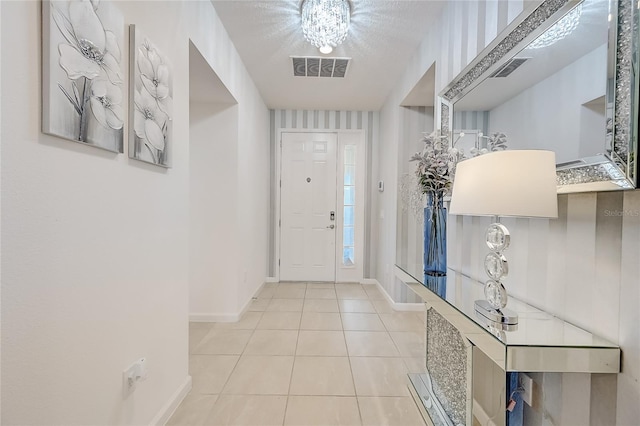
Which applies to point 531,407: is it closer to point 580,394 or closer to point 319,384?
point 580,394

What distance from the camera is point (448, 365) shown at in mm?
1721

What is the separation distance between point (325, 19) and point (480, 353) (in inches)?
87.3

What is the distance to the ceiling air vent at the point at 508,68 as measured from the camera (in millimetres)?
1398

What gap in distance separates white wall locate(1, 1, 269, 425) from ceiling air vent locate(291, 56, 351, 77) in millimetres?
1301

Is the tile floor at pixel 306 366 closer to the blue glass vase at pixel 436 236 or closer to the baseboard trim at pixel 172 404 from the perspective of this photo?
the baseboard trim at pixel 172 404

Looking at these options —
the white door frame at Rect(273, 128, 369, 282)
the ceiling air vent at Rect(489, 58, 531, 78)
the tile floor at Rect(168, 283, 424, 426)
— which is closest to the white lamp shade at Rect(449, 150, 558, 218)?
the ceiling air vent at Rect(489, 58, 531, 78)

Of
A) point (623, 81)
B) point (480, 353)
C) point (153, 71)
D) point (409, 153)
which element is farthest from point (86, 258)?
point (409, 153)

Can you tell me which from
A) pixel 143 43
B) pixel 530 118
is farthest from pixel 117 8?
pixel 530 118

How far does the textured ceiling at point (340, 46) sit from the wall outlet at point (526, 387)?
232 centimetres

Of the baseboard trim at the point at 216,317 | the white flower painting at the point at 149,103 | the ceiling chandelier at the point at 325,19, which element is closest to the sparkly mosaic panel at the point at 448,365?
the white flower painting at the point at 149,103

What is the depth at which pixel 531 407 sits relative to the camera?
50.6 inches

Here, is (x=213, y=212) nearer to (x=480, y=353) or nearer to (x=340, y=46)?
(x=340, y=46)

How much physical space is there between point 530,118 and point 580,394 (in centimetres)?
104

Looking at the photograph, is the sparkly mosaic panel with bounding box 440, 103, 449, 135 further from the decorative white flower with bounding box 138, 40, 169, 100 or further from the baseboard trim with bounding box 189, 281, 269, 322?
the baseboard trim with bounding box 189, 281, 269, 322
